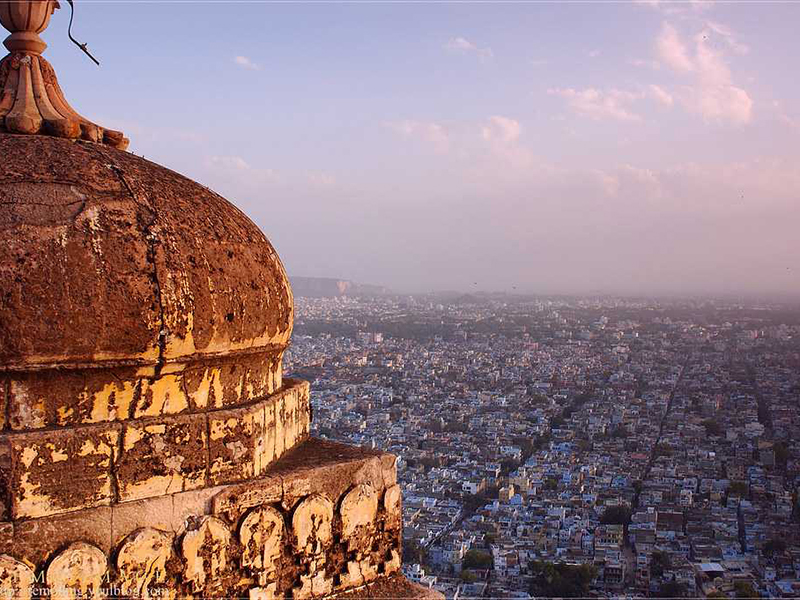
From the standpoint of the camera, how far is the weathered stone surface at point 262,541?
79.7 inches

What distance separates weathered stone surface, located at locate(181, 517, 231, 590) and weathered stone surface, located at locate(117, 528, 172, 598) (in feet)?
0.17

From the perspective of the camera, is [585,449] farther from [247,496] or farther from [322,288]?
[322,288]

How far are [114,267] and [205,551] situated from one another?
733 mm

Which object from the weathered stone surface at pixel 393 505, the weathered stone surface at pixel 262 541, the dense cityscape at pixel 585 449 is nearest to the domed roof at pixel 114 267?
the weathered stone surface at pixel 262 541

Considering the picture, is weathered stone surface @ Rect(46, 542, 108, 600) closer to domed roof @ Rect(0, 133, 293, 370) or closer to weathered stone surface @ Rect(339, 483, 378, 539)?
domed roof @ Rect(0, 133, 293, 370)

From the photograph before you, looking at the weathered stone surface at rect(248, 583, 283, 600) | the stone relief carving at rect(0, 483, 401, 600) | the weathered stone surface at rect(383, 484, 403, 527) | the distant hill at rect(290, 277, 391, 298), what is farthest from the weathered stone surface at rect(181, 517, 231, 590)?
the distant hill at rect(290, 277, 391, 298)

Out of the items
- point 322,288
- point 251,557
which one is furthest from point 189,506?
point 322,288

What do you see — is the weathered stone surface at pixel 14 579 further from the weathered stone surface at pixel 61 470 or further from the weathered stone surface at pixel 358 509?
the weathered stone surface at pixel 358 509

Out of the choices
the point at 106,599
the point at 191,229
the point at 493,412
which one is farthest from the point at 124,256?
the point at 493,412

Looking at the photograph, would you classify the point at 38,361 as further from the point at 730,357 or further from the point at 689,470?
the point at 730,357

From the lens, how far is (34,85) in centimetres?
224

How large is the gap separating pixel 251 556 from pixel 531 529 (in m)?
20.6

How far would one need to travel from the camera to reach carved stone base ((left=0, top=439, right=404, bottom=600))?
1749 millimetres

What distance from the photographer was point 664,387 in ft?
136
